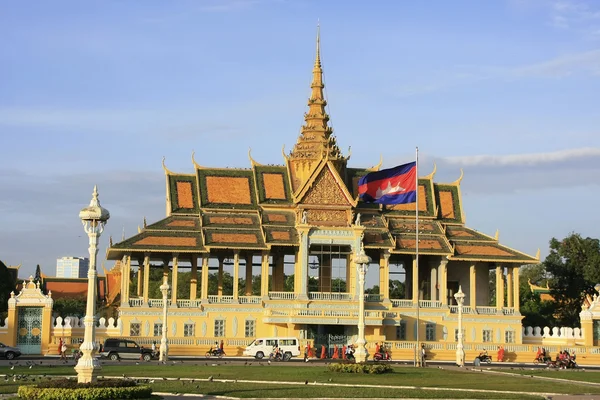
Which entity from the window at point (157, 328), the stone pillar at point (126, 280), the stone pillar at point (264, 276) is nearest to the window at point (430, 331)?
the stone pillar at point (264, 276)

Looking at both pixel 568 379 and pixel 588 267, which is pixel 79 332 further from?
pixel 588 267

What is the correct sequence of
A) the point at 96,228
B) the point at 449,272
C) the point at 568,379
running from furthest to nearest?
the point at 449,272 < the point at 568,379 < the point at 96,228

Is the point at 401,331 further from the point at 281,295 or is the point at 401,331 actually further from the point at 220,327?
the point at 220,327

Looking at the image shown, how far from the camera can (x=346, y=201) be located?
76.5 m

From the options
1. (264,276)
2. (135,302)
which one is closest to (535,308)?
(264,276)

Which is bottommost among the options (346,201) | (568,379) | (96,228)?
(568,379)

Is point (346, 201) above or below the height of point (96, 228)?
above

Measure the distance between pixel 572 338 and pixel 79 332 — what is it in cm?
3056

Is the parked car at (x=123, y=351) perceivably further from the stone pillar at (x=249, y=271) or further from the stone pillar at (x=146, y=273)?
the stone pillar at (x=249, y=271)

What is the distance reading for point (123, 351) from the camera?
193 feet

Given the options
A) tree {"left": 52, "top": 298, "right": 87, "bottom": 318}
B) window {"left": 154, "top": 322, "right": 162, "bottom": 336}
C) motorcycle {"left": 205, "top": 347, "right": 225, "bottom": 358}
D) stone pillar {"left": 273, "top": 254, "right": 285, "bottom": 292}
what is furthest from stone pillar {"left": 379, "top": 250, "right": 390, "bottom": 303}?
tree {"left": 52, "top": 298, "right": 87, "bottom": 318}

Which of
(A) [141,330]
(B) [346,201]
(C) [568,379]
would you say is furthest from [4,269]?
(C) [568,379]

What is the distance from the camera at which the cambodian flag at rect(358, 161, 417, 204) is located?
7294 cm

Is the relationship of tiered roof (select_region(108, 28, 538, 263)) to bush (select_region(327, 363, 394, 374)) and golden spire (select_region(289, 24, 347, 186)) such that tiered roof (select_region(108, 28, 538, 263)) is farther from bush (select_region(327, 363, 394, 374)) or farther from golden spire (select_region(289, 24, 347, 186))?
bush (select_region(327, 363, 394, 374))
